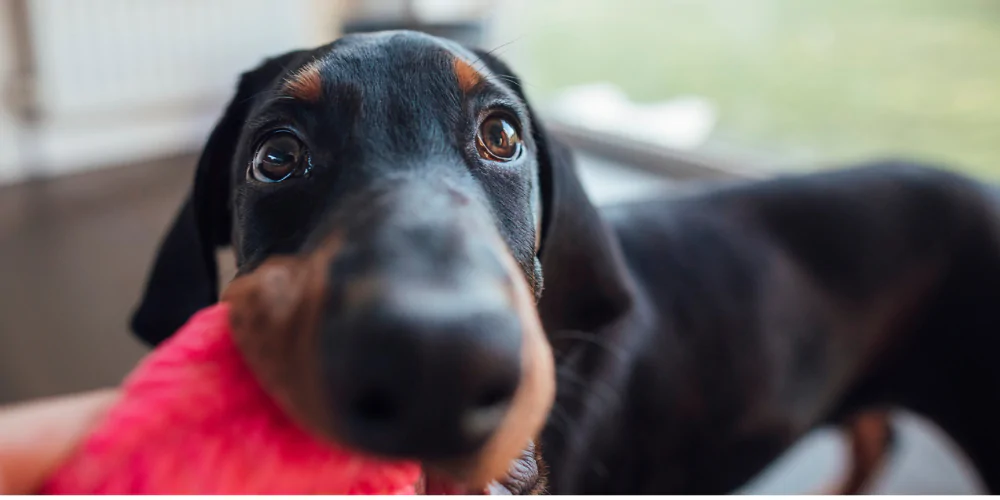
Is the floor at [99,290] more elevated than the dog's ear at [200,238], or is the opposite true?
the dog's ear at [200,238]

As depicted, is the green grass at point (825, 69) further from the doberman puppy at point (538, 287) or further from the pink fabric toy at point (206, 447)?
the pink fabric toy at point (206, 447)

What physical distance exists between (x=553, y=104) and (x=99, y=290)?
2.92 meters

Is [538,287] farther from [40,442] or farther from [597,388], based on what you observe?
[40,442]

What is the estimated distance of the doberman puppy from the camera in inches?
24.6

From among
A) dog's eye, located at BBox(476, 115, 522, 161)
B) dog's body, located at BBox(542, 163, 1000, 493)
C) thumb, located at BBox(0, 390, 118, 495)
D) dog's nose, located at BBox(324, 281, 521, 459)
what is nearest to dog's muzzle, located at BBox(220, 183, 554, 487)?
dog's nose, located at BBox(324, 281, 521, 459)

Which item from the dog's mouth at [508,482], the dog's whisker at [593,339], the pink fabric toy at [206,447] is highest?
the pink fabric toy at [206,447]

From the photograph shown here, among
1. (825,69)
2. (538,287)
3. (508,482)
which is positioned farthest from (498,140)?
(825,69)

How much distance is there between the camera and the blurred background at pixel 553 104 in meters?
2.73

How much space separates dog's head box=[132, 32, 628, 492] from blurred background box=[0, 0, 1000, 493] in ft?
4.42

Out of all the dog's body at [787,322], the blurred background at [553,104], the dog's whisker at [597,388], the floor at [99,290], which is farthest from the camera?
the blurred background at [553,104]

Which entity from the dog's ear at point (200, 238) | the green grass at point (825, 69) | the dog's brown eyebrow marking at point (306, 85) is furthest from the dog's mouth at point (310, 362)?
the green grass at point (825, 69)

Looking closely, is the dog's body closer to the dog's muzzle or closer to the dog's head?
the dog's head

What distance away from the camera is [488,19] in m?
4.96

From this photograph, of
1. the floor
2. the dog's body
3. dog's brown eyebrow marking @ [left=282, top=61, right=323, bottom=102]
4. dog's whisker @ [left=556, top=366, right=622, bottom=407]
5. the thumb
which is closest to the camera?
the thumb
